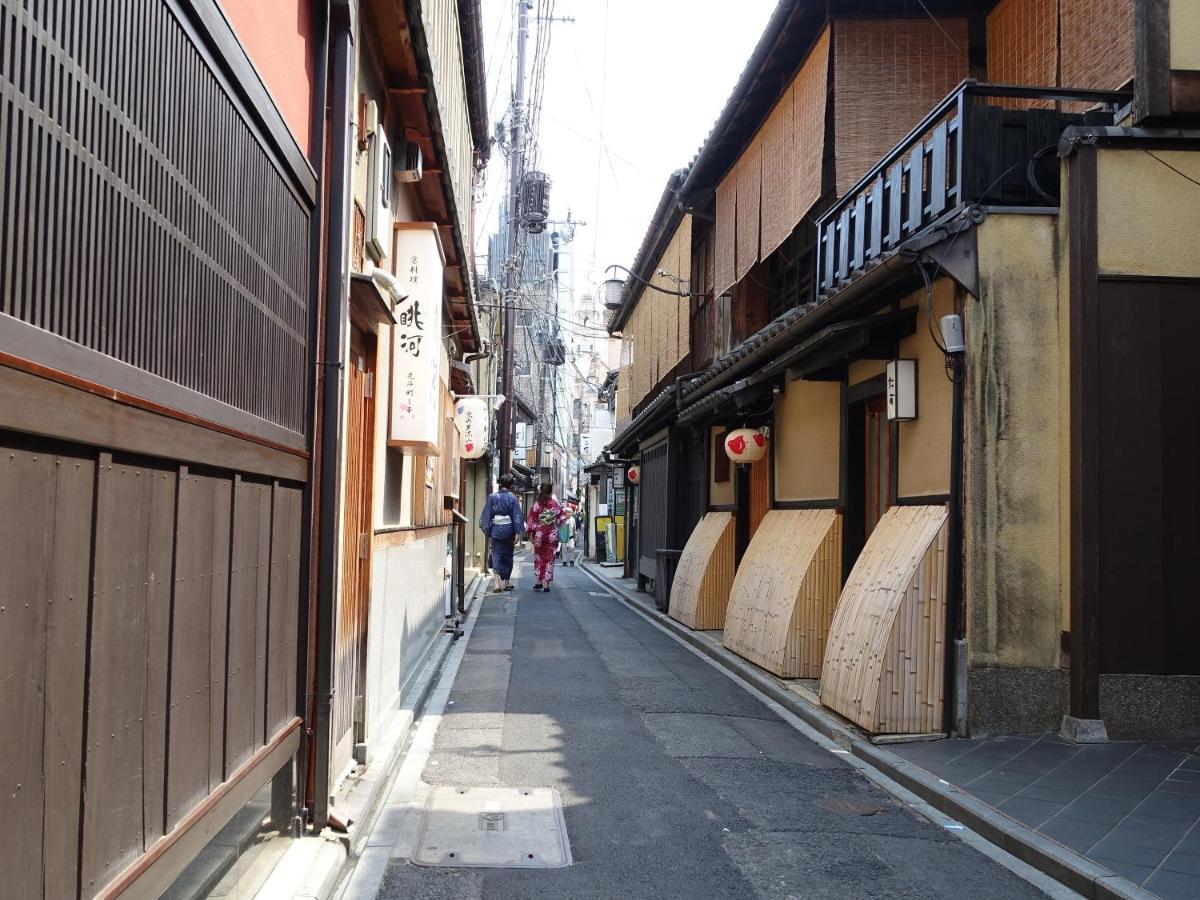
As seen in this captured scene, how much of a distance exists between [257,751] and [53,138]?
2984mm

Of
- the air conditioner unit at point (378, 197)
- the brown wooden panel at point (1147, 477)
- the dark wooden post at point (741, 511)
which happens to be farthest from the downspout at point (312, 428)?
the dark wooden post at point (741, 511)

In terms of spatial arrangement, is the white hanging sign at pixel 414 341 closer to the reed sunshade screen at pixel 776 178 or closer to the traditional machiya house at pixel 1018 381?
the traditional machiya house at pixel 1018 381

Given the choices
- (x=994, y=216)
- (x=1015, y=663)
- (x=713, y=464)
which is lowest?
(x=1015, y=663)

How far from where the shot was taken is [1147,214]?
7914 millimetres

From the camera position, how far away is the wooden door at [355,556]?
6441 millimetres

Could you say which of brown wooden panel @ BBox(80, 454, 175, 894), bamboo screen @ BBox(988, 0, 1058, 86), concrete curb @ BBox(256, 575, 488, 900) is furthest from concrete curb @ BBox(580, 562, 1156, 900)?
bamboo screen @ BBox(988, 0, 1058, 86)

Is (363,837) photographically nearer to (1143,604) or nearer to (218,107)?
(218,107)

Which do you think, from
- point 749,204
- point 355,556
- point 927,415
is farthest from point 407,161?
point 749,204

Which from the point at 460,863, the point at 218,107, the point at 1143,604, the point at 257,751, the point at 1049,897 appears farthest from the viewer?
the point at 1143,604

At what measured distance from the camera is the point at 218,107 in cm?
389

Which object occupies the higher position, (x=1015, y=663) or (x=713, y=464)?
(x=713, y=464)

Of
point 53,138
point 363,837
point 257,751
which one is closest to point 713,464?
point 363,837

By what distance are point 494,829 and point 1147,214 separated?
6.56 m

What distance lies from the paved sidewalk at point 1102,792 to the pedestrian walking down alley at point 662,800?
1.70 ft
